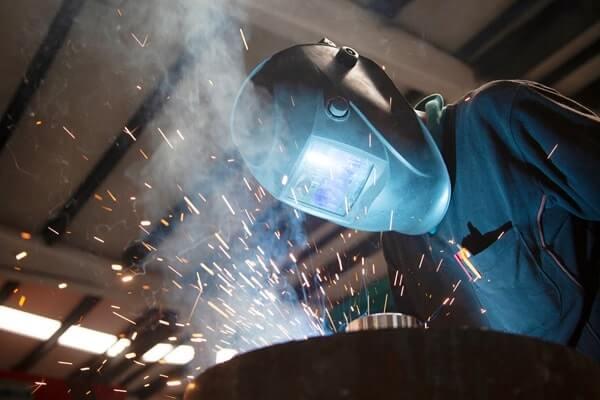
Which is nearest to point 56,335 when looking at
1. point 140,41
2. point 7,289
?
point 7,289

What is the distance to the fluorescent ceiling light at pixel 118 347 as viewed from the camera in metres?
6.63

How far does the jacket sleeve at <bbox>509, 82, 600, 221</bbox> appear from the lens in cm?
119

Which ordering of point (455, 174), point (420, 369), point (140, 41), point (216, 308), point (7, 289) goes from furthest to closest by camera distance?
point (216, 308) < point (7, 289) < point (140, 41) < point (455, 174) < point (420, 369)

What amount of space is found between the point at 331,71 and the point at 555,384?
97cm

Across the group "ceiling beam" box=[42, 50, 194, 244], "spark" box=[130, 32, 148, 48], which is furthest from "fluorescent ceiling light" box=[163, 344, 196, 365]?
"spark" box=[130, 32, 148, 48]

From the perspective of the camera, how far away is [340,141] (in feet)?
4.62

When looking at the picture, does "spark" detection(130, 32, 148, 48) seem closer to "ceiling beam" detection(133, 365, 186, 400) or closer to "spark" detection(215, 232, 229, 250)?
"spark" detection(215, 232, 229, 250)

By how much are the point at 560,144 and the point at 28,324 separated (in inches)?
229

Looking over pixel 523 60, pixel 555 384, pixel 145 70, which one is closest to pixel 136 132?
pixel 145 70

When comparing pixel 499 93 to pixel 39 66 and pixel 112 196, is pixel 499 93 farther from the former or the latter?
pixel 112 196

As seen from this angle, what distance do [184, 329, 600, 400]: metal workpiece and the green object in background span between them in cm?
178

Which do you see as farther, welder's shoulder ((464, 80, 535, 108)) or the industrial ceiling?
the industrial ceiling

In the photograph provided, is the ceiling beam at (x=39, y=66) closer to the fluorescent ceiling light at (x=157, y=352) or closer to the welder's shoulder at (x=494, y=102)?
the welder's shoulder at (x=494, y=102)

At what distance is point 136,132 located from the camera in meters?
3.23
